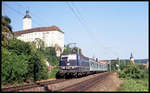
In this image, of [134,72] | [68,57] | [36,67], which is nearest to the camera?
[36,67]

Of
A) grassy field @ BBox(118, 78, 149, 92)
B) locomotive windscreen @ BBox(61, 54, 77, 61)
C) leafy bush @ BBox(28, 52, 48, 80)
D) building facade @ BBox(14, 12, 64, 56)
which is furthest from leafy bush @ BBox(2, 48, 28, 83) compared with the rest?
building facade @ BBox(14, 12, 64, 56)

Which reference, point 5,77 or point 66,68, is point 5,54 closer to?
point 5,77

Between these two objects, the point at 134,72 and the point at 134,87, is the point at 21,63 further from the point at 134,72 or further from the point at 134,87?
the point at 134,72

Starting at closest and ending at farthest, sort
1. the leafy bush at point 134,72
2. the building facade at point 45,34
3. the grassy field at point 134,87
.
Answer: the grassy field at point 134,87 → the leafy bush at point 134,72 → the building facade at point 45,34

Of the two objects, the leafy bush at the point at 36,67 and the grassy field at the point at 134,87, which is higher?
the leafy bush at the point at 36,67

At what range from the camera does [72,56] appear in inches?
1172

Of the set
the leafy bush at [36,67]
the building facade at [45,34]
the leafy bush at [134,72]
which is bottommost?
the leafy bush at [134,72]

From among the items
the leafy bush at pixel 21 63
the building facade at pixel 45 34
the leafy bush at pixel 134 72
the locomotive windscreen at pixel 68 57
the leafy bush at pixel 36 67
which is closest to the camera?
the leafy bush at pixel 21 63

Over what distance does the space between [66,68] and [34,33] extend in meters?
114

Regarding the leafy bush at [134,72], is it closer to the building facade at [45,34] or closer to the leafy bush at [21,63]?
the leafy bush at [21,63]

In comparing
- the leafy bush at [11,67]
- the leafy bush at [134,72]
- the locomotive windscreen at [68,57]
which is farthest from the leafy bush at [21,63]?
the leafy bush at [134,72]

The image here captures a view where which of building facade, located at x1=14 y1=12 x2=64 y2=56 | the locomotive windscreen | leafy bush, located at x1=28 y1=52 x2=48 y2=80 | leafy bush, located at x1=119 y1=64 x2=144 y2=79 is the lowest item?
leafy bush, located at x1=119 y1=64 x2=144 y2=79

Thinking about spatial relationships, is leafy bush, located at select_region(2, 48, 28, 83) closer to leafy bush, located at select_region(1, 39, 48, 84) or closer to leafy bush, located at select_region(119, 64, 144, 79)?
→ leafy bush, located at select_region(1, 39, 48, 84)

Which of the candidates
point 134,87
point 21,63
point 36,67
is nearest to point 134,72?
point 134,87
